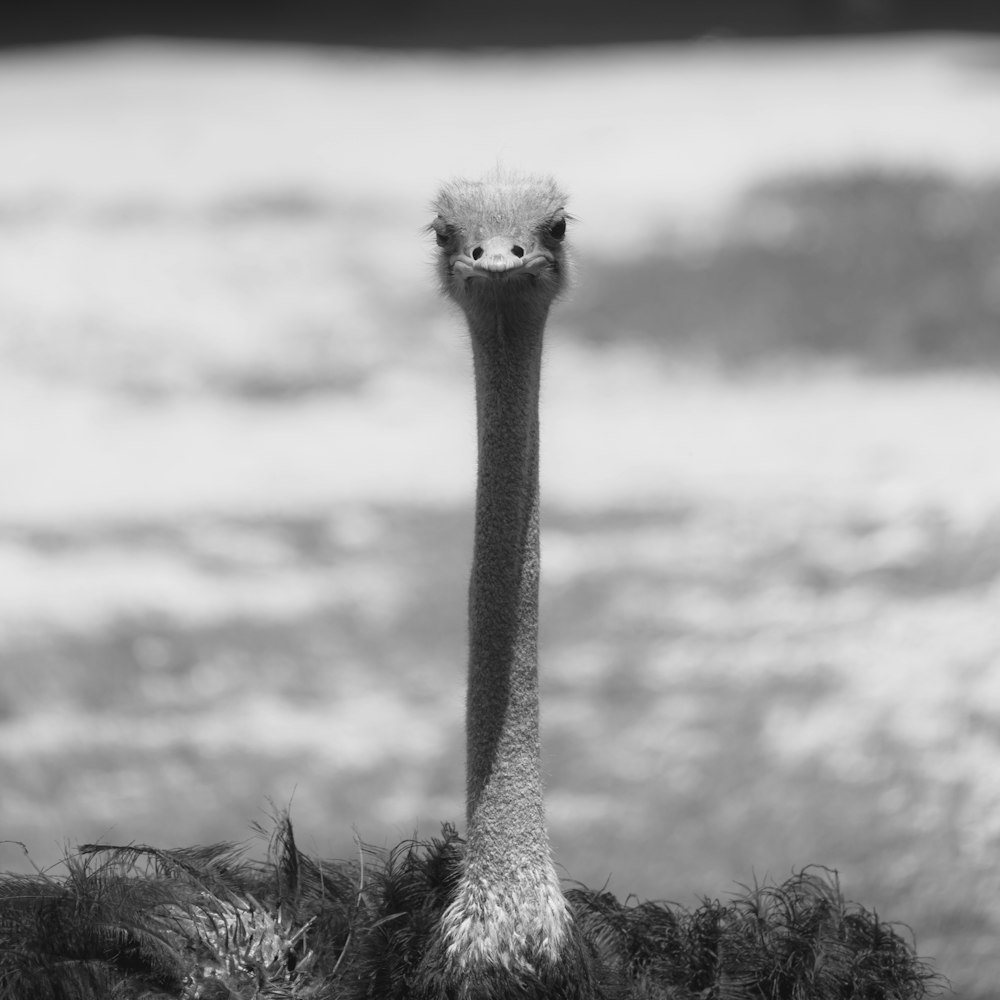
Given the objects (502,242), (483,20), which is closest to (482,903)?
(502,242)

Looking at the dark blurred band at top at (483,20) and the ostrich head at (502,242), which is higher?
the dark blurred band at top at (483,20)

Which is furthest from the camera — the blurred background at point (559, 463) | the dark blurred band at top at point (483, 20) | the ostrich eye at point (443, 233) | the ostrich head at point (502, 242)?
the dark blurred band at top at point (483, 20)

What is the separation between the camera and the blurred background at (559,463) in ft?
18.5

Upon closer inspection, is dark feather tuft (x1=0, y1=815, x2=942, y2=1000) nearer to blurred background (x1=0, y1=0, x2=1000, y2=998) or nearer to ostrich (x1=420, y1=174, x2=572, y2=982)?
ostrich (x1=420, y1=174, x2=572, y2=982)

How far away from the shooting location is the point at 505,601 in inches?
123

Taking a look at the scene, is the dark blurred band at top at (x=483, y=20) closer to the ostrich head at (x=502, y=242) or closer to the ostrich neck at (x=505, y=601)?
the ostrich head at (x=502, y=242)

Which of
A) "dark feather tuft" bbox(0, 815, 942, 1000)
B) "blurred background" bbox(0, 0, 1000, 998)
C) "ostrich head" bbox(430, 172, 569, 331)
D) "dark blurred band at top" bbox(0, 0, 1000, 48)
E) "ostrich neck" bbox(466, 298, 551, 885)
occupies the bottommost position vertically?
"dark feather tuft" bbox(0, 815, 942, 1000)

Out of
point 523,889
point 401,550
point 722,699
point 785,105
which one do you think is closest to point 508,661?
point 523,889

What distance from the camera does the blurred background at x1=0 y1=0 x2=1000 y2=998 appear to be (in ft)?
18.5

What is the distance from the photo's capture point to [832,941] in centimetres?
346

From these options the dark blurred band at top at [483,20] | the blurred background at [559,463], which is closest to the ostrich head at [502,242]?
the blurred background at [559,463]

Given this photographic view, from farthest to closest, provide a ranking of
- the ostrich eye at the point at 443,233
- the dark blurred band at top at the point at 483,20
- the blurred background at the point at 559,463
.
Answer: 1. the dark blurred band at top at the point at 483,20
2. the blurred background at the point at 559,463
3. the ostrich eye at the point at 443,233

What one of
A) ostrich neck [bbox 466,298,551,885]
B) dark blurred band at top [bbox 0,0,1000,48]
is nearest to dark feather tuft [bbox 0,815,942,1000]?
ostrich neck [bbox 466,298,551,885]

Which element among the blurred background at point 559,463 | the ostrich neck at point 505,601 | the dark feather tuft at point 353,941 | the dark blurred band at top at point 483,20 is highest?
the dark blurred band at top at point 483,20
